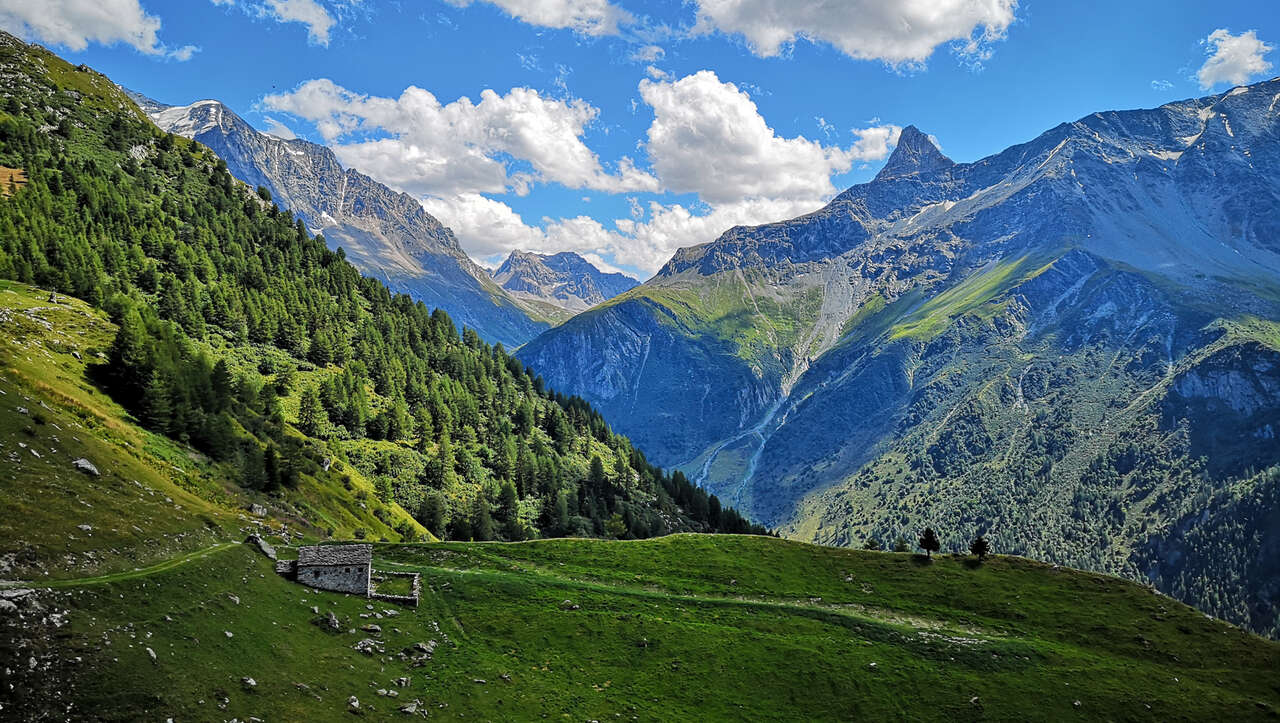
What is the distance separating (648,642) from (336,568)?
2560cm

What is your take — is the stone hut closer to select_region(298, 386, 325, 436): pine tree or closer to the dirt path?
the dirt path

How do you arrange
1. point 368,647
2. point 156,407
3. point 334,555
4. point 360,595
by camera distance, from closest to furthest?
point 368,647 → point 334,555 → point 360,595 → point 156,407

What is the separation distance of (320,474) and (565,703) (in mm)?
64977

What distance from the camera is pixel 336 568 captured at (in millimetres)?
50812

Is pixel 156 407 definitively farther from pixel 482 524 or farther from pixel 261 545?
pixel 482 524

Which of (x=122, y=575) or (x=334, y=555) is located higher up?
(x=122, y=575)

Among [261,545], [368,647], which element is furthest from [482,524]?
[368,647]

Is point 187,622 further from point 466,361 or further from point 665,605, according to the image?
point 466,361

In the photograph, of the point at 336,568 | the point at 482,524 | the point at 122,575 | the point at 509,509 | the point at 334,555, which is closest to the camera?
the point at 122,575

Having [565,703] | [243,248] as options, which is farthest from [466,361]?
[565,703]

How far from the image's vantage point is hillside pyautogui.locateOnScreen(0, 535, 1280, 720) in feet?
104

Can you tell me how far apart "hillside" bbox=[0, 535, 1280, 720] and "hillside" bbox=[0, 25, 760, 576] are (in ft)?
24.8

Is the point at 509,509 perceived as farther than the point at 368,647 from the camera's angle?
Yes

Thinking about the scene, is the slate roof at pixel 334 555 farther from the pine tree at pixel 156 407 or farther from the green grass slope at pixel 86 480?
the pine tree at pixel 156 407
